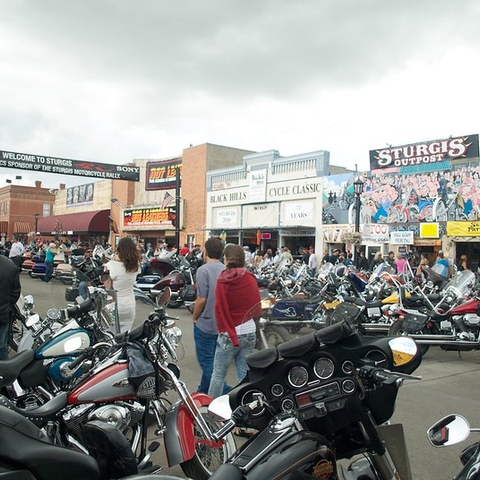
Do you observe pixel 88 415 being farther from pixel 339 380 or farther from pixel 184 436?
pixel 339 380

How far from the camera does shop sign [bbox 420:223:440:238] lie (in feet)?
68.7

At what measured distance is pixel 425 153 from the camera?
21.7 m

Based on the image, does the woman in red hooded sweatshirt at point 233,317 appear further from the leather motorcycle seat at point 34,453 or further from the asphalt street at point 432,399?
the leather motorcycle seat at point 34,453

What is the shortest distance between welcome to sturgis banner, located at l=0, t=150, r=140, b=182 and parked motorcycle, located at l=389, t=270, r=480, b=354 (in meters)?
22.7

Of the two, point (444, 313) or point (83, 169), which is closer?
point (444, 313)

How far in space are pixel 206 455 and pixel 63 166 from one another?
85.4 ft

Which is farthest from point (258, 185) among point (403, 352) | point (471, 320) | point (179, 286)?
point (403, 352)

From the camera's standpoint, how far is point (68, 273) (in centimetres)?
914

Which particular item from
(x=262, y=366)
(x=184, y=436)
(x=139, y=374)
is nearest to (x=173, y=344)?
(x=139, y=374)

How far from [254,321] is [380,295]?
225 inches

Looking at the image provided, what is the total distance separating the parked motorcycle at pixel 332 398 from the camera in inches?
90.4

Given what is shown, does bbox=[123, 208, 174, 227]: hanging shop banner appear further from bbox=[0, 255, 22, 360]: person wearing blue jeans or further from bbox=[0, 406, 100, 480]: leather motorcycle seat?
bbox=[0, 406, 100, 480]: leather motorcycle seat

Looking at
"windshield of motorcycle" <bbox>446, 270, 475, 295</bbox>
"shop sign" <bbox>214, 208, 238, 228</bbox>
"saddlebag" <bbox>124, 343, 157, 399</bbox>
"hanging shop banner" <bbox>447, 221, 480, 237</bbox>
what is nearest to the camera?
"saddlebag" <bbox>124, 343, 157, 399</bbox>

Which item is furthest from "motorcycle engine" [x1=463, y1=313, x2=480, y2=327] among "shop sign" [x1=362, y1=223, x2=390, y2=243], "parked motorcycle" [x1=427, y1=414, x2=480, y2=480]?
"shop sign" [x1=362, y1=223, x2=390, y2=243]
